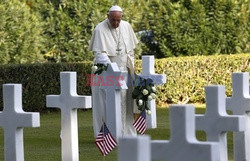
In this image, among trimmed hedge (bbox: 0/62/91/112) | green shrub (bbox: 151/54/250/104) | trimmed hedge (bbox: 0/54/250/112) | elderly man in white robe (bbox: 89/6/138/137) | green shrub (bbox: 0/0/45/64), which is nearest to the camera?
elderly man in white robe (bbox: 89/6/138/137)

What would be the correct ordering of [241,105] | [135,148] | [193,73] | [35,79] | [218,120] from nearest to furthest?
[135,148] → [218,120] → [241,105] → [35,79] → [193,73]

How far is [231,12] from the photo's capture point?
78.0 ft

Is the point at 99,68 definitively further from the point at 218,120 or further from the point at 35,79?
the point at 35,79

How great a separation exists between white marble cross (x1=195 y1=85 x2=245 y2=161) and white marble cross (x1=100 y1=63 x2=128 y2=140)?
167 inches

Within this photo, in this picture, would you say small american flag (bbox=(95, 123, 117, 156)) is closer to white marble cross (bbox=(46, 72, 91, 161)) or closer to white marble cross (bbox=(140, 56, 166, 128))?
white marble cross (bbox=(46, 72, 91, 161))

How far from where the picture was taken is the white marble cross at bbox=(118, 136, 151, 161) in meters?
5.86

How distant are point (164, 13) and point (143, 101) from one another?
31.0 feet

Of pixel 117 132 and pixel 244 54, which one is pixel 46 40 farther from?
pixel 117 132

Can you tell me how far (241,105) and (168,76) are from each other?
12.3 metres

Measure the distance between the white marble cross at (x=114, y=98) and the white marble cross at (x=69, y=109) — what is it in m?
1.21

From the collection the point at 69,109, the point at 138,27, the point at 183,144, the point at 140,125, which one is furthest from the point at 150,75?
the point at 183,144

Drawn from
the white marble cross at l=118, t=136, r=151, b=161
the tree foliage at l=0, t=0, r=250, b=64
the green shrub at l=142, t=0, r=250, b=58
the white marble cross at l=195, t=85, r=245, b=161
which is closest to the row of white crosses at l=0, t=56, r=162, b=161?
the white marble cross at l=195, t=85, r=245, b=161

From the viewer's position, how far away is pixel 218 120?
26.1ft

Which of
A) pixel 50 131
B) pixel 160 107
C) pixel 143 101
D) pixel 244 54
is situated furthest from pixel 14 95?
pixel 244 54
